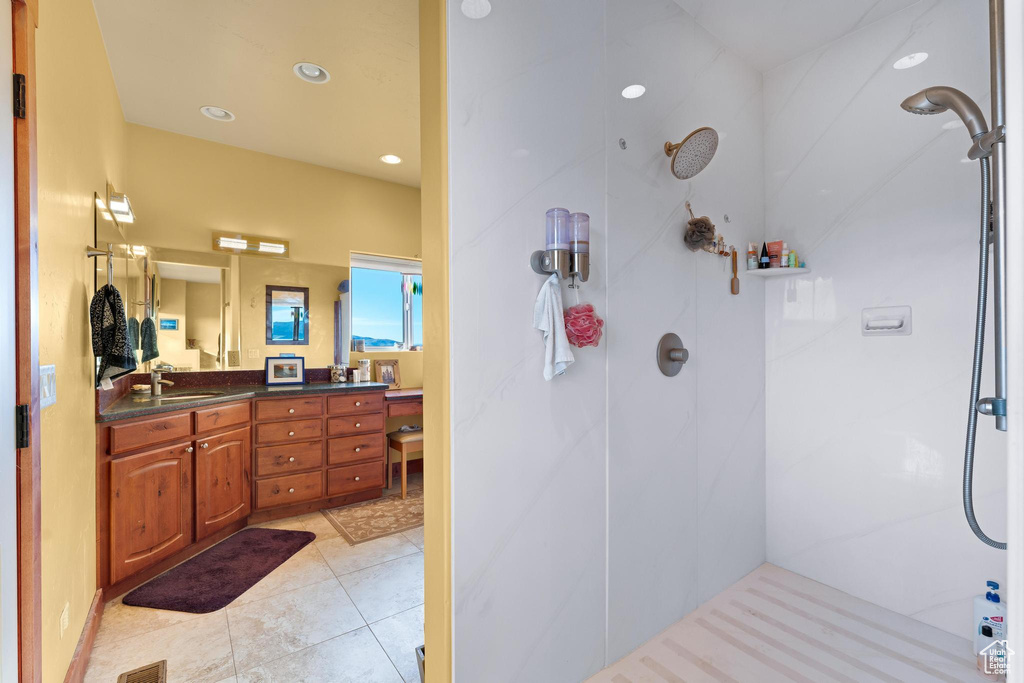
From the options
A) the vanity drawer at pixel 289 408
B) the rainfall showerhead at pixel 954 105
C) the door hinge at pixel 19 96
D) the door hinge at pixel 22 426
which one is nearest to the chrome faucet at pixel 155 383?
the vanity drawer at pixel 289 408

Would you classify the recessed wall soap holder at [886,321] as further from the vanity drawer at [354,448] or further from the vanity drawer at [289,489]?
the vanity drawer at [289,489]

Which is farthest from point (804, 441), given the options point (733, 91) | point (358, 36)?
point (358, 36)

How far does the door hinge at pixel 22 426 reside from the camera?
1134 mm

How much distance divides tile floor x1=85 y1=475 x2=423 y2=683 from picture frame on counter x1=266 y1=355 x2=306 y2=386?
1590 mm

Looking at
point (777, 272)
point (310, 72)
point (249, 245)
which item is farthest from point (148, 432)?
point (777, 272)

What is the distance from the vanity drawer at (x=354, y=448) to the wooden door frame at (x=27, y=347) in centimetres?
234

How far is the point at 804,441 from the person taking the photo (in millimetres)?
2451

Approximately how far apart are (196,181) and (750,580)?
4.29 m

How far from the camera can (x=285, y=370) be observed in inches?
151

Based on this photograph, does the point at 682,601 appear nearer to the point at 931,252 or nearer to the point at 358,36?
the point at 931,252

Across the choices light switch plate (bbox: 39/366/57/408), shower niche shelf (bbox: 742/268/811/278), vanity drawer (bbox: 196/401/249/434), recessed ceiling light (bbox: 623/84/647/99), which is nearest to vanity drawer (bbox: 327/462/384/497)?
vanity drawer (bbox: 196/401/249/434)

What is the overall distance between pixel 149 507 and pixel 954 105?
3.72 meters

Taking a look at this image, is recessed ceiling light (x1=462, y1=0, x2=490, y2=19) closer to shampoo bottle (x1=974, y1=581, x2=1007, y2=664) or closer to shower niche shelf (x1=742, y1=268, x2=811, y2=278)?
shower niche shelf (x1=742, y1=268, x2=811, y2=278)

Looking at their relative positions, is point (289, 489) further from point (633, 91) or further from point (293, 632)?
point (633, 91)
